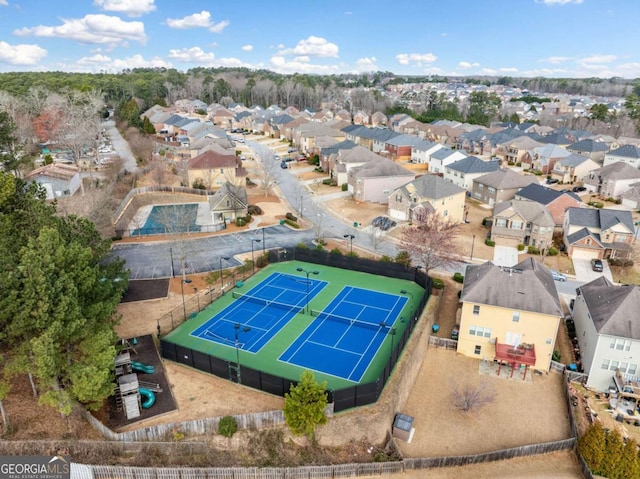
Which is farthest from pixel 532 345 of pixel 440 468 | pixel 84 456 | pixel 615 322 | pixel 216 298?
pixel 84 456

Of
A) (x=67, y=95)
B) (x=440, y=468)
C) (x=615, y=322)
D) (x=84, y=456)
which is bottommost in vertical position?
(x=440, y=468)

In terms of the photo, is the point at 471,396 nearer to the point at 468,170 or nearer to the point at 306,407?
the point at 306,407

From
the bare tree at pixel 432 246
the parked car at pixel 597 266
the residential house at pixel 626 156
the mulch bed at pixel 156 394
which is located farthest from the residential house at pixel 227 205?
the residential house at pixel 626 156

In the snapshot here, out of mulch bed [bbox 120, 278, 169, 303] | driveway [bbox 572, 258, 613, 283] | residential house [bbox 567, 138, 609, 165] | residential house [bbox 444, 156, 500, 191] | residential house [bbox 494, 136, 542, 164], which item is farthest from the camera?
residential house [bbox 494, 136, 542, 164]

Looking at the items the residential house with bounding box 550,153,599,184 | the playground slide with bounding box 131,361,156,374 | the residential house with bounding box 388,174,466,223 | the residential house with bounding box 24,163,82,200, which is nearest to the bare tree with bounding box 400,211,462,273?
the residential house with bounding box 388,174,466,223

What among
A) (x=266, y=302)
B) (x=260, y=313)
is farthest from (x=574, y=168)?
(x=260, y=313)

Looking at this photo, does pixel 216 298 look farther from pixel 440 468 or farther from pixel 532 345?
pixel 532 345

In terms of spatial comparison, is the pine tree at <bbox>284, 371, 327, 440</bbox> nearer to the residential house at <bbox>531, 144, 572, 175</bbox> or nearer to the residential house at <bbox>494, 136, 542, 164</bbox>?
the residential house at <bbox>531, 144, 572, 175</bbox>
